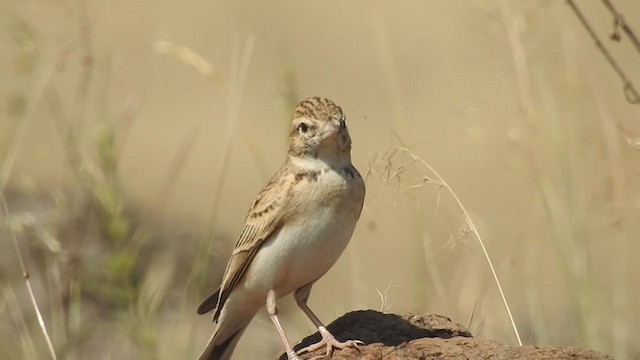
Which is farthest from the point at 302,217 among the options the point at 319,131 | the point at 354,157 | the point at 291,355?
the point at 354,157

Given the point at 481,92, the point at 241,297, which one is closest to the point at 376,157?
the point at 241,297

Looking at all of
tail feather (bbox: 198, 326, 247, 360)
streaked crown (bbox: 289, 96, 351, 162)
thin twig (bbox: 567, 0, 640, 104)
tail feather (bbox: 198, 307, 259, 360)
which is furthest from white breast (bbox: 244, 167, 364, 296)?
thin twig (bbox: 567, 0, 640, 104)

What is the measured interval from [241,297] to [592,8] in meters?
12.2

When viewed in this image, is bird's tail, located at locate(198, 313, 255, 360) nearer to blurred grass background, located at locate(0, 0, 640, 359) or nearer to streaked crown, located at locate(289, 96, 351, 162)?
blurred grass background, located at locate(0, 0, 640, 359)

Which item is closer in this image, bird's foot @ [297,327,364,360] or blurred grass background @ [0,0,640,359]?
bird's foot @ [297,327,364,360]

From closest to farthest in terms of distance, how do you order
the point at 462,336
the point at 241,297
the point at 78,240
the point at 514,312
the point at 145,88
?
the point at 462,336 → the point at 241,297 → the point at 78,240 → the point at 514,312 → the point at 145,88

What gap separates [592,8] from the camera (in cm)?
1858

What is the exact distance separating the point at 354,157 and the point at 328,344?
7.38 m

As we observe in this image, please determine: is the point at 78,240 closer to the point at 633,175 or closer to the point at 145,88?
the point at 633,175

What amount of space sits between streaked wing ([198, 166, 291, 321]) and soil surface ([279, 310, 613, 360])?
1.51 feet

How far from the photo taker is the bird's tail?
742 cm

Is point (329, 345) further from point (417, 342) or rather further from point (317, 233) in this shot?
point (317, 233)

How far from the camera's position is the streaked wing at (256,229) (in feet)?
22.9

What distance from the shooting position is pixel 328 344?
6.51 m
